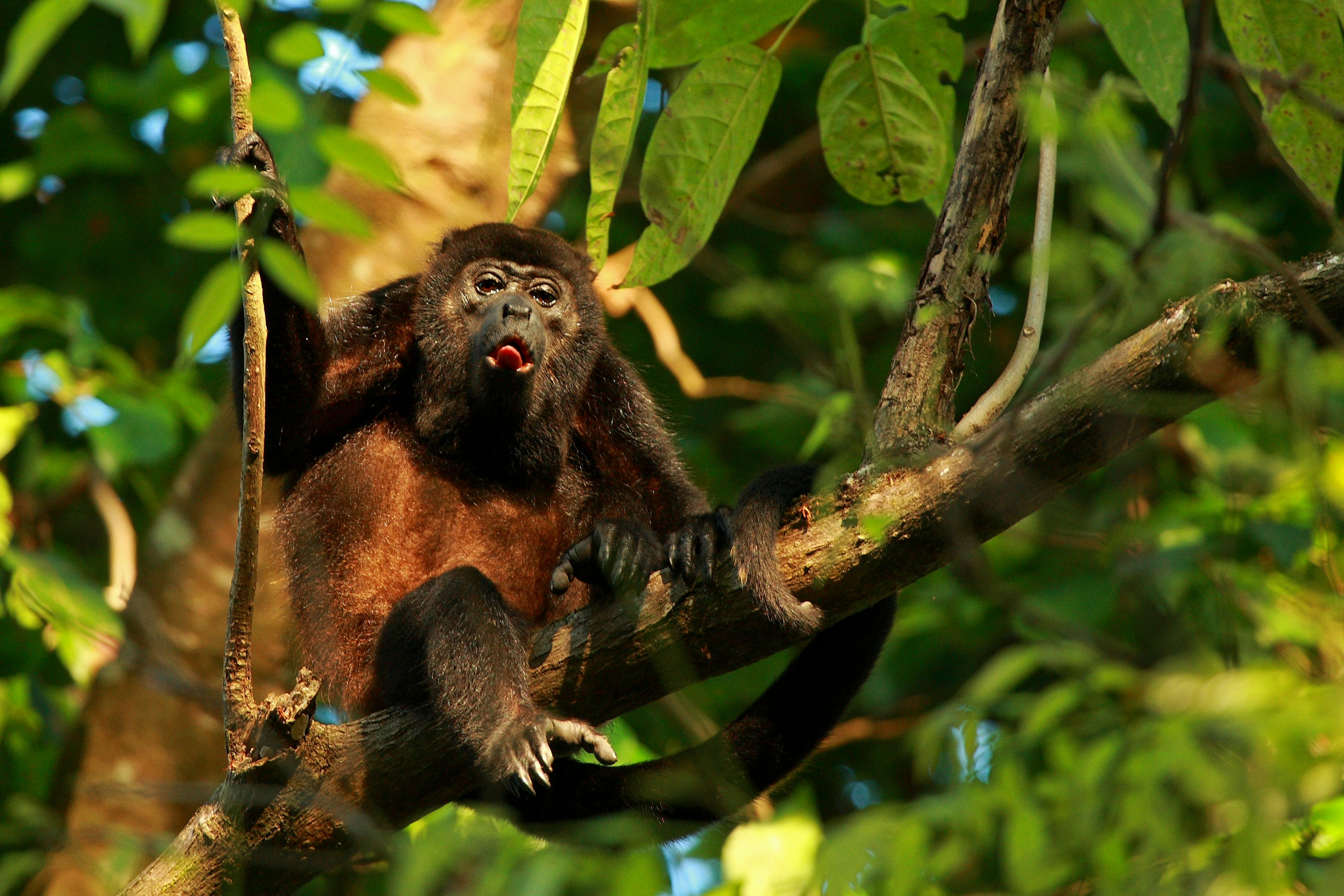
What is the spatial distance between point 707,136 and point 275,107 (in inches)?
39.5

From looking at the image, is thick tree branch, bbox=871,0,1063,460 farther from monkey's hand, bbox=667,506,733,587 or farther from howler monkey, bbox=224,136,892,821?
monkey's hand, bbox=667,506,733,587

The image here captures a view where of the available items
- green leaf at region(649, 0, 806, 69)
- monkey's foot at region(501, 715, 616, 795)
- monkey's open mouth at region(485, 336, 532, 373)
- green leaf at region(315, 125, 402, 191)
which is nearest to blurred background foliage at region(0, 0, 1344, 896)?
green leaf at region(315, 125, 402, 191)

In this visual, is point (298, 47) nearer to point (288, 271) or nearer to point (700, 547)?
point (288, 271)

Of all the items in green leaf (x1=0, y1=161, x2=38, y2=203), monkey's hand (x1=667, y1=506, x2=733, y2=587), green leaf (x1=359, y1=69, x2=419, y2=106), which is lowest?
green leaf (x1=0, y1=161, x2=38, y2=203)

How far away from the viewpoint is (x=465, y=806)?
10.3ft

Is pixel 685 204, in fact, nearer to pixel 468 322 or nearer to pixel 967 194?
pixel 967 194

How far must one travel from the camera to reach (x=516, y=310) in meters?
3.58

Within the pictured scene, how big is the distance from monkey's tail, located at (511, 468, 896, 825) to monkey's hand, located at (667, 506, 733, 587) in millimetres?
418

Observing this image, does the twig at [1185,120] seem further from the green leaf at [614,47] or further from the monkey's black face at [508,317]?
the monkey's black face at [508,317]

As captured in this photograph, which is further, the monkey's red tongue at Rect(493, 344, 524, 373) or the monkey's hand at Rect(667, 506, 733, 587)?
the monkey's red tongue at Rect(493, 344, 524, 373)

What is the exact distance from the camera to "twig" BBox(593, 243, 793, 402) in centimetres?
499

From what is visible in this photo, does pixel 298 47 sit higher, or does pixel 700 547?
pixel 298 47

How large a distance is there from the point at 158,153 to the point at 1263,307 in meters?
5.81

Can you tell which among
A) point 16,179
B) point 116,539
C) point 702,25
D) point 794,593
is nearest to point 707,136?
point 702,25
